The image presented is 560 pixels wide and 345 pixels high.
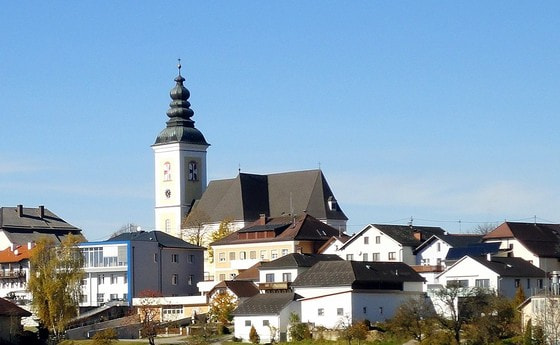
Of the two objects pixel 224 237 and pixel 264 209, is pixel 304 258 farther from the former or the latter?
pixel 264 209

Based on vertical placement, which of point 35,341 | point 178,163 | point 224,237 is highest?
point 178,163

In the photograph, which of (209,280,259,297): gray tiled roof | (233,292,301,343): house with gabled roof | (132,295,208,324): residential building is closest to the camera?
(233,292,301,343): house with gabled roof

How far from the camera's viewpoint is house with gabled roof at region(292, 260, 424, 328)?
7231cm

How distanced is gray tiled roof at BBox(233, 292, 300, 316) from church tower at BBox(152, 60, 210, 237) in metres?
44.1

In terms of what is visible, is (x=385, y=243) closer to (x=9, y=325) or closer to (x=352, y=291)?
(x=352, y=291)

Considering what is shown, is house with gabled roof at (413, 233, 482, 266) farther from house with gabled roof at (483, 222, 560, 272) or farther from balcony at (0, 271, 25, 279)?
balcony at (0, 271, 25, 279)

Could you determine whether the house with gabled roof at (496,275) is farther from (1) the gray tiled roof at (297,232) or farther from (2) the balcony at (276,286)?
(1) the gray tiled roof at (297,232)

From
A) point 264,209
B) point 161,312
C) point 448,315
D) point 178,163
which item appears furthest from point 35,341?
point 178,163

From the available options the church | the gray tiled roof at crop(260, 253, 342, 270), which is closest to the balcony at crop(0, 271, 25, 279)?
the church

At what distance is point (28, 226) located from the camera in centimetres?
11812

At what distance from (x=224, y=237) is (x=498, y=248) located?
2574 centimetres

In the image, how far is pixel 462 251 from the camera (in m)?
81.6

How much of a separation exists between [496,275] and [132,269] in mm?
26182

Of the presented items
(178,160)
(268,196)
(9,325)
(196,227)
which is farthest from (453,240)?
(178,160)
